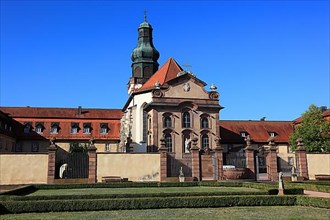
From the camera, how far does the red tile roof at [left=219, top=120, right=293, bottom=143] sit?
56781 mm

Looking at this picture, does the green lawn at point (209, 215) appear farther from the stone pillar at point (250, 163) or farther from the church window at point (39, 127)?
the church window at point (39, 127)

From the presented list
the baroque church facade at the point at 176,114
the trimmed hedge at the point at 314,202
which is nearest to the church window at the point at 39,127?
the baroque church facade at the point at 176,114

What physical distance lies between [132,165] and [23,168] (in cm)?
959

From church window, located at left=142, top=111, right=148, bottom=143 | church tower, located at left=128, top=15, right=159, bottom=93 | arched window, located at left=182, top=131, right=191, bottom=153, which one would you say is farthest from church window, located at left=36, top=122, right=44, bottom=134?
arched window, located at left=182, top=131, right=191, bottom=153

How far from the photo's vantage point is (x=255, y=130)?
199ft

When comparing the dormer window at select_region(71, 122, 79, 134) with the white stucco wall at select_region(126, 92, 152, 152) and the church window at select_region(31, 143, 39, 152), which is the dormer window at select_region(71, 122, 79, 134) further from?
the white stucco wall at select_region(126, 92, 152, 152)

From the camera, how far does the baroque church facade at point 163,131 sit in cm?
3441

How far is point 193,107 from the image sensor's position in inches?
1885

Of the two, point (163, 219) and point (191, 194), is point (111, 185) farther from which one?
point (163, 219)

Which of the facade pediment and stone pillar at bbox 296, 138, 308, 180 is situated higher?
the facade pediment

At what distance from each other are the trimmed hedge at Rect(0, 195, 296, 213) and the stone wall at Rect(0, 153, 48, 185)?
1723 cm

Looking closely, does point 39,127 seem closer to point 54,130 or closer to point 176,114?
point 54,130

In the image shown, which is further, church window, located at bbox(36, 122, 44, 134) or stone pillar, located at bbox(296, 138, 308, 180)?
church window, located at bbox(36, 122, 44, 134)

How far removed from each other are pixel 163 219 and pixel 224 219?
207 centimetres
